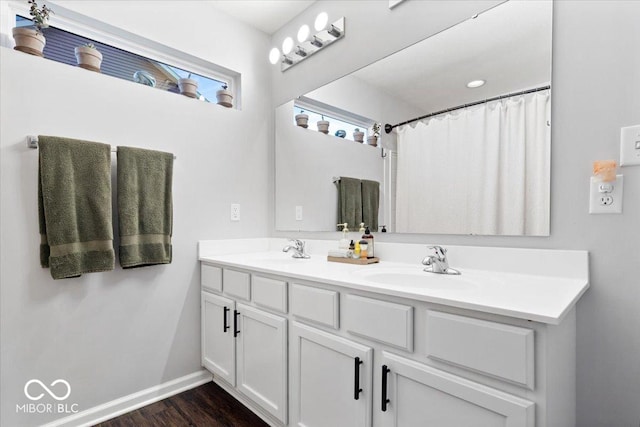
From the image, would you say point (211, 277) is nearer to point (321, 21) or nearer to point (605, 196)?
point (321, 21)

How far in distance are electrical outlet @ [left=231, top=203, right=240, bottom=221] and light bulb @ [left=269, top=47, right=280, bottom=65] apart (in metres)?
1.16

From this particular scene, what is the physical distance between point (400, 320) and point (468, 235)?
Result: 62cm

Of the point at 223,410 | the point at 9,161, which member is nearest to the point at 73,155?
the point at 9,161

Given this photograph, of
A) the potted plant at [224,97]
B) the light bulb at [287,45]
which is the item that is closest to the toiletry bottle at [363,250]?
the potted plant at [224,97]

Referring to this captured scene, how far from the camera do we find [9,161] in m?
1.42

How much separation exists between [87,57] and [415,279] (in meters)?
2.00

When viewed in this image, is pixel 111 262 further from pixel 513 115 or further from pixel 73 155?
pixel 513 115

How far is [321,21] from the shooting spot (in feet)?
6.68

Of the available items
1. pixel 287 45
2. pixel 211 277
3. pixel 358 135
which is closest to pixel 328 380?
pixel 211 277

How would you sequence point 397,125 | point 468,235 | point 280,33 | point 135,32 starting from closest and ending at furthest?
point 468,235, point 397,125, point 135,32, point 280,33

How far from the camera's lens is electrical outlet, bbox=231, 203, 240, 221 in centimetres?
222

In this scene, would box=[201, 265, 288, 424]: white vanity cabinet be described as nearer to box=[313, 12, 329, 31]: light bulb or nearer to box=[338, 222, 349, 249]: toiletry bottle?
box=[338, 222, 349, 249]: toiletry bottle

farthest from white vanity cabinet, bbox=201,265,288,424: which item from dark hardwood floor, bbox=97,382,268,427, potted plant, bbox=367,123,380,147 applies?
potted plant, bbox=367,123,380,147

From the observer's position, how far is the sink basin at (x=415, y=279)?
122 centimetres
